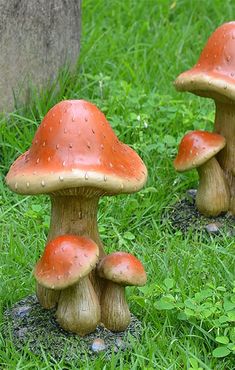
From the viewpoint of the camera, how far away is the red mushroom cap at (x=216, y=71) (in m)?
4.05

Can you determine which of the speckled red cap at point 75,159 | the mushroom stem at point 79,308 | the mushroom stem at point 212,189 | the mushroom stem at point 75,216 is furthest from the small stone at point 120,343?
the mushroom stem at point 212,189

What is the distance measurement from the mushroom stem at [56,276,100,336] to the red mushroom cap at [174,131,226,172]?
1139 mm

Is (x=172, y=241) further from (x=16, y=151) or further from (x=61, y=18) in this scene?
(x=61, y=18)

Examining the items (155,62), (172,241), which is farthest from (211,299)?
(155,62)

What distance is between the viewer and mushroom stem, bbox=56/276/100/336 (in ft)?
10.8

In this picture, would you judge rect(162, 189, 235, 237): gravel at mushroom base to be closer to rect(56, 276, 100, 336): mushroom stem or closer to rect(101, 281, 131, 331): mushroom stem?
rect(101, 281, 131, 331): mushroom stem

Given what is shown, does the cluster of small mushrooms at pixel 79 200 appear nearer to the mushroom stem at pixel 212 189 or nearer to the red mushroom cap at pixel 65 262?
the red mushroom cap at pixel 65 262

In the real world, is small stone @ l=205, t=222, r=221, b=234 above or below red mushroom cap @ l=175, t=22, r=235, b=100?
below

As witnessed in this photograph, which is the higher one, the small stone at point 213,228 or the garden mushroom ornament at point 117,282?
the garden mushroom ornament at point 117,282

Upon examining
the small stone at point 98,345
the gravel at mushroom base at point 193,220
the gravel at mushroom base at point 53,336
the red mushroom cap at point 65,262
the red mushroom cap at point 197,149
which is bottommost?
the gravel at mushroom base at point 193,220

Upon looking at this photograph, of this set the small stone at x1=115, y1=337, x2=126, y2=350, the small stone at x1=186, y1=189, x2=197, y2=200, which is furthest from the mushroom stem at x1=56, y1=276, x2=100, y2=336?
the small stone at x1=186, y1=189, x2=197, y2=200

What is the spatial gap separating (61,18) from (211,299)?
2.29m

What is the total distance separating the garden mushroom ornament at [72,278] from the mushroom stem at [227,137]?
52.3 inches

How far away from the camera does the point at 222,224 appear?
4.42m
